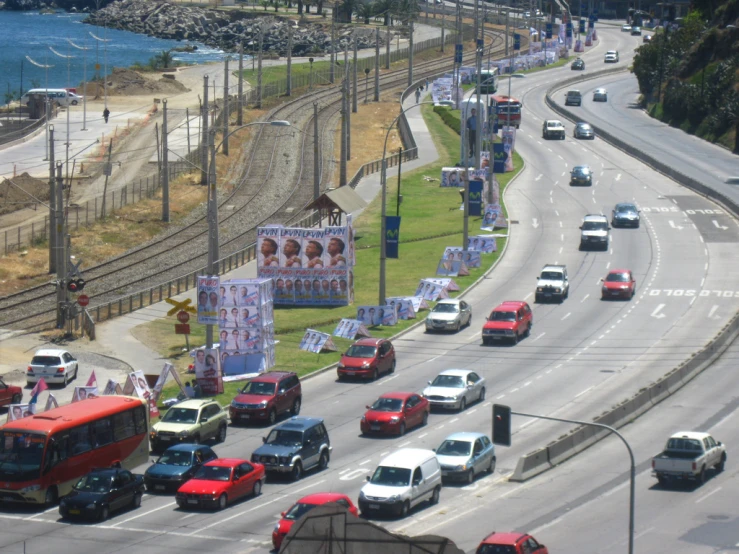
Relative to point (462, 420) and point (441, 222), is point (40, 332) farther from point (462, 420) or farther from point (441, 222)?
point (441, 222)

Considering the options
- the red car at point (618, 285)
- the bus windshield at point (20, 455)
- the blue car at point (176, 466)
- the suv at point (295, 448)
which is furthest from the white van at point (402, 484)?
the red car at point (618, 285)

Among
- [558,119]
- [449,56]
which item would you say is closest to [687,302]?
[558,119]

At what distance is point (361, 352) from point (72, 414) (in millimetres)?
15282

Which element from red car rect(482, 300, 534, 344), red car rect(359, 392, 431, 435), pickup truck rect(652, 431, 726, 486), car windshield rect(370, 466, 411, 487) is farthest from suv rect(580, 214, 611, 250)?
car windshield rect(370, 466, 411, 487)

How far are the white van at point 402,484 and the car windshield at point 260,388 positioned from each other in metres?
9.58

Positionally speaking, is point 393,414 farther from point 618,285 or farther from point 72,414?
point 618,285

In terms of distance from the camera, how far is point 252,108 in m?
120

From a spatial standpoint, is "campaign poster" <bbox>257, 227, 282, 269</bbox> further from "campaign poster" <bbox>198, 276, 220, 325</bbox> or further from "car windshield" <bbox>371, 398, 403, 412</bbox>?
"car windshield" <bbox>371, 398, 403, 412</bbox>

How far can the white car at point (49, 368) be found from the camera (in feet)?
150

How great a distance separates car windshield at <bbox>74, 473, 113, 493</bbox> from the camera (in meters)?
30.6

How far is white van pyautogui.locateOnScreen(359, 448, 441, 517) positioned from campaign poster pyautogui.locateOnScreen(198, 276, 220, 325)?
15163 mm

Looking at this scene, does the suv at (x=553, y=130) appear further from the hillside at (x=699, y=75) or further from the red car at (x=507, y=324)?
the red car at (x=507, y=324)

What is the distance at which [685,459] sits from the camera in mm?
33062

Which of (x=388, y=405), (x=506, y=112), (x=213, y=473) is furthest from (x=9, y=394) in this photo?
(x=506, y=112)
